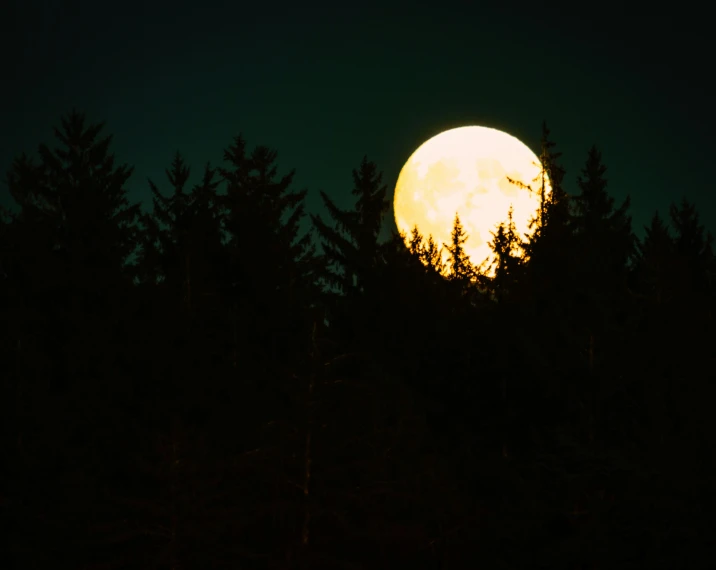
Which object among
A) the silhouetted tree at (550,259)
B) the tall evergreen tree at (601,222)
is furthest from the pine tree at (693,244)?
the silhouetted tree at (550,259)

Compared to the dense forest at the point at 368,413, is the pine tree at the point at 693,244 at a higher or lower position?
higher

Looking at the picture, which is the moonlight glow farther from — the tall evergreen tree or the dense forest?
the dense forest

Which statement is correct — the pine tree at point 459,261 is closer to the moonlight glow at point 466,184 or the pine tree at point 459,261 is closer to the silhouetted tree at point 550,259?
Answer: the moonlight glow at point 466,184

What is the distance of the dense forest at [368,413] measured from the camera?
1568 centimetres

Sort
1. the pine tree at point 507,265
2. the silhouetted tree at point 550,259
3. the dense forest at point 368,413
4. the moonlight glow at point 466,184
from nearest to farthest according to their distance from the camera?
the dense forest at point 368,413
the silhouetted tree at point 550,259
the pine tree at point 507,265
the moonlight glow at point 466,184

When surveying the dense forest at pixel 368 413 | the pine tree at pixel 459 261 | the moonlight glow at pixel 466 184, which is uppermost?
the moonlight glow at pixel 466 184

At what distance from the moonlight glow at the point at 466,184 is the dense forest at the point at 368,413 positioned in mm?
9021

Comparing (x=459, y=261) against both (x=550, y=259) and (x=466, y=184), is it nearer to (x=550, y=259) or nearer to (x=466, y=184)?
(x=550, y=259)

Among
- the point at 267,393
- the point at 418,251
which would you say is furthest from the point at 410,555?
the point at 418,251

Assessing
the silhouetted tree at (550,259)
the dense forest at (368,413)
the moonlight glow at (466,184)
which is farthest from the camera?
the moonlight glow at (466,184)

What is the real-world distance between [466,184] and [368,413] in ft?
94.9

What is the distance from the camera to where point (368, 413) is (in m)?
17.4

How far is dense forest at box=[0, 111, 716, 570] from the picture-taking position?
15.7m

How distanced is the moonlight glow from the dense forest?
29.6ft
